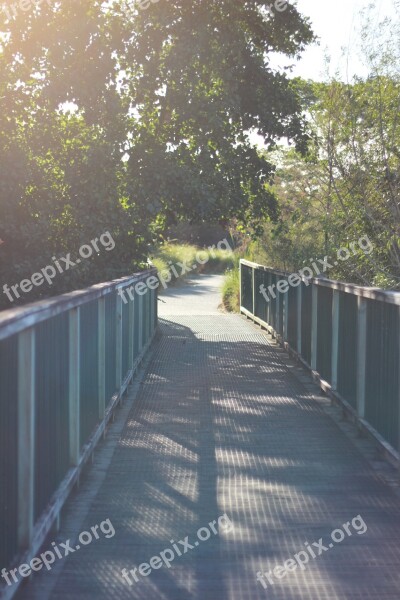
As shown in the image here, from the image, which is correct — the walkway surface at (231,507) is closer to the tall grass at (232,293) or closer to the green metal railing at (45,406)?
the green metal railing at (45,406)

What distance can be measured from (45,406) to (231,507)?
1663mm

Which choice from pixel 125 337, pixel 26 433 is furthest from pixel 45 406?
pixel 125 337

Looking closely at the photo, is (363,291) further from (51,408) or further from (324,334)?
(51,408)

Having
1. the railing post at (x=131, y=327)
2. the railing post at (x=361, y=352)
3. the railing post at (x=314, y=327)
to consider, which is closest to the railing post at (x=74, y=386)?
the railing post at (x=361, y=352)

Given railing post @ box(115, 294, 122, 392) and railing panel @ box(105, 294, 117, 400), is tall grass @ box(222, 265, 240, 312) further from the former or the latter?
railing panel @ box(105, 294, 117, 400)

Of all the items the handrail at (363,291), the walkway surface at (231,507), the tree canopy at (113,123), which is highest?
the tree canopy at (113,123)

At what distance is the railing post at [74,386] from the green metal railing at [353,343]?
2.31 meters

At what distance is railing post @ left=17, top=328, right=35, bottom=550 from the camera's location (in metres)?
4.43

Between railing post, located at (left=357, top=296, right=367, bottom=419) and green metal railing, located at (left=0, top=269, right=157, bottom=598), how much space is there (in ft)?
7.56

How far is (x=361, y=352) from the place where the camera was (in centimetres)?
812

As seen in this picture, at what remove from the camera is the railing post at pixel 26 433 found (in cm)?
443

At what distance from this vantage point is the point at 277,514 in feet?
19.4

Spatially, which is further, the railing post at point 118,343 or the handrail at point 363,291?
the railing post at point 118,343

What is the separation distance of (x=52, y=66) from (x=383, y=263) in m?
6.79
